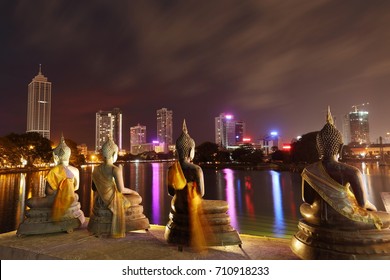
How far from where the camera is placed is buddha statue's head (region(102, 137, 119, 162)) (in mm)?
6875

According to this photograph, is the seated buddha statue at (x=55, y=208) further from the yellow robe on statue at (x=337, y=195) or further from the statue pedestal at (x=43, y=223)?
the yellow robe on statue at (x=337, y=195)

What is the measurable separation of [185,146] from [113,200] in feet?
7.44

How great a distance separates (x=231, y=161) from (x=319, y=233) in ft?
357

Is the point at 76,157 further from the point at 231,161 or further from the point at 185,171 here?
the point at 185,171

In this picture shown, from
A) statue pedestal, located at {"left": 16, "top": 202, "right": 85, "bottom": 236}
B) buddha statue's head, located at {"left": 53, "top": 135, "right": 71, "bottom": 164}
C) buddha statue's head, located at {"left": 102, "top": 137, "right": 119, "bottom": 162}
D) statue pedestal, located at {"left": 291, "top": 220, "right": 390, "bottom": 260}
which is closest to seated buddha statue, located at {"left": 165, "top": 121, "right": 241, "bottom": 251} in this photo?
statue pedestal, located at {"left": 291, "top": 220, "right": 390, "bottom": 260}

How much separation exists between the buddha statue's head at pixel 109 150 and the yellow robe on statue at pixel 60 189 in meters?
1.35

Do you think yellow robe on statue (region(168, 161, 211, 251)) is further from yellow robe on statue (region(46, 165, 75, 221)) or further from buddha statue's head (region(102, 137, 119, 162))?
yellow robe on statue (region(46, 165, 75, 221))

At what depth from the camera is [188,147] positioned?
5953mm

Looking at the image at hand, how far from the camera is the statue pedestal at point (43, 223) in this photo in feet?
21.6

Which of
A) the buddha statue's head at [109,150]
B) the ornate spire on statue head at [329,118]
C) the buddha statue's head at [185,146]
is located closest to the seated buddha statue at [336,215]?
the ornate spire on statue head at [329,118]

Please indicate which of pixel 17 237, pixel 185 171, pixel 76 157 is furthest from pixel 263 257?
pixel 76 157

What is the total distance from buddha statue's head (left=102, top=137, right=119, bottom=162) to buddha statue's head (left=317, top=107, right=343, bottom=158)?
15.8ft

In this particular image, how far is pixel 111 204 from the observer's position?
6.52 m

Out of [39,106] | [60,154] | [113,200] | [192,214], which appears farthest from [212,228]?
[39,106]
